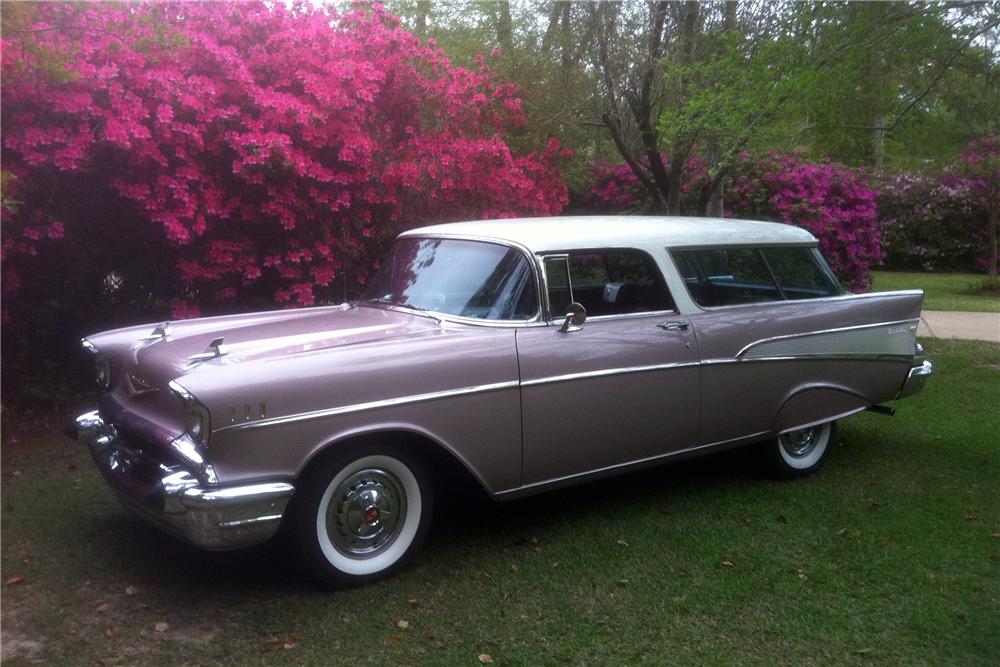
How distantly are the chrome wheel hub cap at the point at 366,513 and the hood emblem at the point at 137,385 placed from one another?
3.18ft

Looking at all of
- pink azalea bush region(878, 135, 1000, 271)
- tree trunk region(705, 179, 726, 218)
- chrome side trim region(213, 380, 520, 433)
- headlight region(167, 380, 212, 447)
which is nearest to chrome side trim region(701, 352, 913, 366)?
chrome side trim region(213, 380, 520, 433)

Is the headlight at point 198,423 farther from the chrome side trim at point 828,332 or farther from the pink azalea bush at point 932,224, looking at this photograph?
the pink azalea bush at point 932,224

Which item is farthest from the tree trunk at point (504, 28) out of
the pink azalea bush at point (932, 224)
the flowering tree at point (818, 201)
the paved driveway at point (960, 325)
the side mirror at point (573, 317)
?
the pink azalea bush at point (932, 224)

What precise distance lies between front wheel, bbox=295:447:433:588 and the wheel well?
0.04 m

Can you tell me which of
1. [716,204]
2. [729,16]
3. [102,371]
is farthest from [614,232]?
[716,204]

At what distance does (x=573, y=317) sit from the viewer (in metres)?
4.51

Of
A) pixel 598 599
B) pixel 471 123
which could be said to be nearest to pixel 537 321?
pixel 598 599

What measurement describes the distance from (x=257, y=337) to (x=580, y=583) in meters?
1.95

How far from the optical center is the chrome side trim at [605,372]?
4.36 meters

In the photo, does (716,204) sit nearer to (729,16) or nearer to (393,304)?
(729,16)

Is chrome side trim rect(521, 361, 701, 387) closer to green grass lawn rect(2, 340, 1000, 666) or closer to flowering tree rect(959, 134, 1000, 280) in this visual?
green grass lawn rect(2, 340, 1000, 666)

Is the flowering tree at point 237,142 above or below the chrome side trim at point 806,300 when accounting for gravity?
above

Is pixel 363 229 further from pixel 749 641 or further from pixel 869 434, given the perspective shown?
pixel 749 641

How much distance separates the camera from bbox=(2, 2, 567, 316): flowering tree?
224 inches
